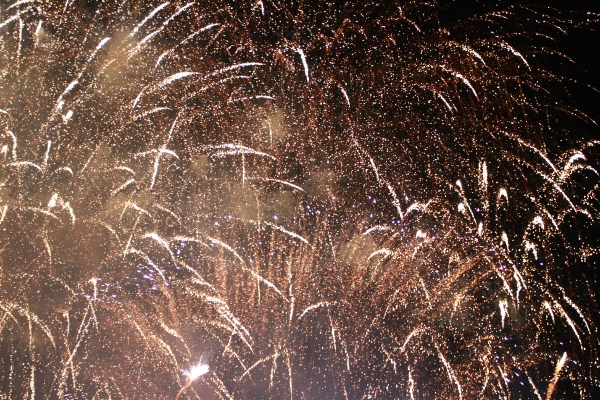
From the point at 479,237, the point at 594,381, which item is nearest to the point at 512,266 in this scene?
the point at 479,237

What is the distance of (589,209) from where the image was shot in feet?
Result: 27.8

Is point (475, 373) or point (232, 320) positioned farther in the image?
point (475, 373)

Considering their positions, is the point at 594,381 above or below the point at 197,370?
below

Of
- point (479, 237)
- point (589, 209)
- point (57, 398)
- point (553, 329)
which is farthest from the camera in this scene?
point (57, 398)

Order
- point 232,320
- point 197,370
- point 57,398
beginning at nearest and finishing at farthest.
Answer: point 232,320 < point 197,370 < point 57,398

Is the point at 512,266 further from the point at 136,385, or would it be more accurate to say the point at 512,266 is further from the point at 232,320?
the point at 136,385

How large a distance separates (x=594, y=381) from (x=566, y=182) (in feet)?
24.0

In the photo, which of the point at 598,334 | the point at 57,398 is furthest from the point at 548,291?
the point at 57,398

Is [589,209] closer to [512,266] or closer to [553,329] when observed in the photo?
[512,266]

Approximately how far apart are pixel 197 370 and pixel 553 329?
10.7 m

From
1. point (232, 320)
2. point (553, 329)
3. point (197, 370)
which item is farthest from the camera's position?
point (197, 370)

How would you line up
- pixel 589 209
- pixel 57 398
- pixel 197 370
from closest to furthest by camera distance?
pixel 589 209 → pixel 197 370 → pixel 57 398

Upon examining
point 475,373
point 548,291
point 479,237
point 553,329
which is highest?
point 479,237

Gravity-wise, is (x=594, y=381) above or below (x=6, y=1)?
below
